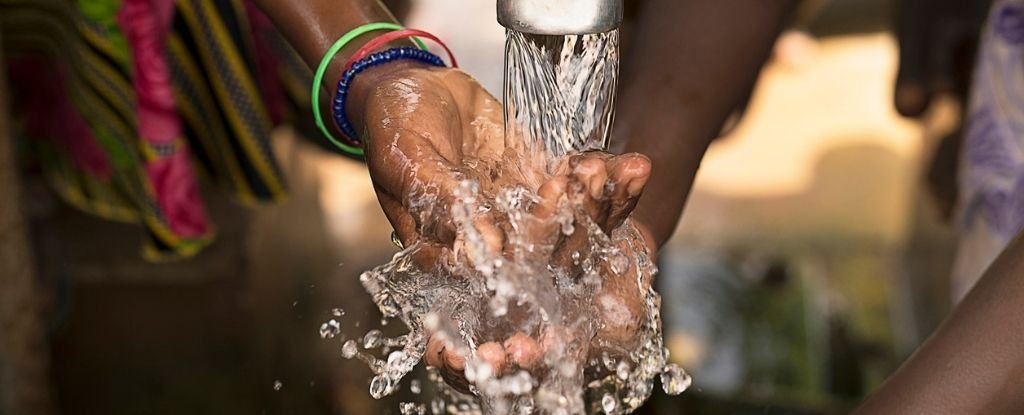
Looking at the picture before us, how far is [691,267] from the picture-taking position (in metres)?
3.48

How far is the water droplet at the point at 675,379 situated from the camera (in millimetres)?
1218

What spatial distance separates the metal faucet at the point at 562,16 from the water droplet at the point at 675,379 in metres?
0.41

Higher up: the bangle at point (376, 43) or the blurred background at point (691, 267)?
the bangle at point (376, 43)

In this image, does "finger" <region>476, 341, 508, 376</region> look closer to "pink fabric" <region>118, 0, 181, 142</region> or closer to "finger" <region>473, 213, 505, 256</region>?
"finger" <region>473, 213, 505, 256</region>

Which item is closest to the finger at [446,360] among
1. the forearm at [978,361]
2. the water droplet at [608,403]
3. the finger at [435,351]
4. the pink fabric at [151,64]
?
the finger at [435,351]

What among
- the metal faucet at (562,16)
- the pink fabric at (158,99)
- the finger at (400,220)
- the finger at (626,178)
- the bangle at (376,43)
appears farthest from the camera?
the pink fabric at (158,99)

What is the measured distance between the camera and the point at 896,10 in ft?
8.00

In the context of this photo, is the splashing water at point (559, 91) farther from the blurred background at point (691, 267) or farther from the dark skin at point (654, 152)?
the blurred background at point (691, 267)

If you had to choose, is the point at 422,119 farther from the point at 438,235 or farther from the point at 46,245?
the point at 46,245

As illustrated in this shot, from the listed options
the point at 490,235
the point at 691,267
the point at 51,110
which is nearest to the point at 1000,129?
the point at 490,235

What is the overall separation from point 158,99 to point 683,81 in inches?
29.1

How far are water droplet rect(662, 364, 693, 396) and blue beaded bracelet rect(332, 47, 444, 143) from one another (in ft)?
1.30

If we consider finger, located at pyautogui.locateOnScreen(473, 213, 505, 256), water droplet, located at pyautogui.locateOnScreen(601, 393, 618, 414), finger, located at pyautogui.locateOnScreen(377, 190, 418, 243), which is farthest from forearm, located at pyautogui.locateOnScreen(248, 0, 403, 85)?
water droplet, located at pyautogui.locateOnScreen(601, 393, 618, 414)

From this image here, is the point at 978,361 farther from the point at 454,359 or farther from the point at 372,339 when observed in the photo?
the point at 372,339
